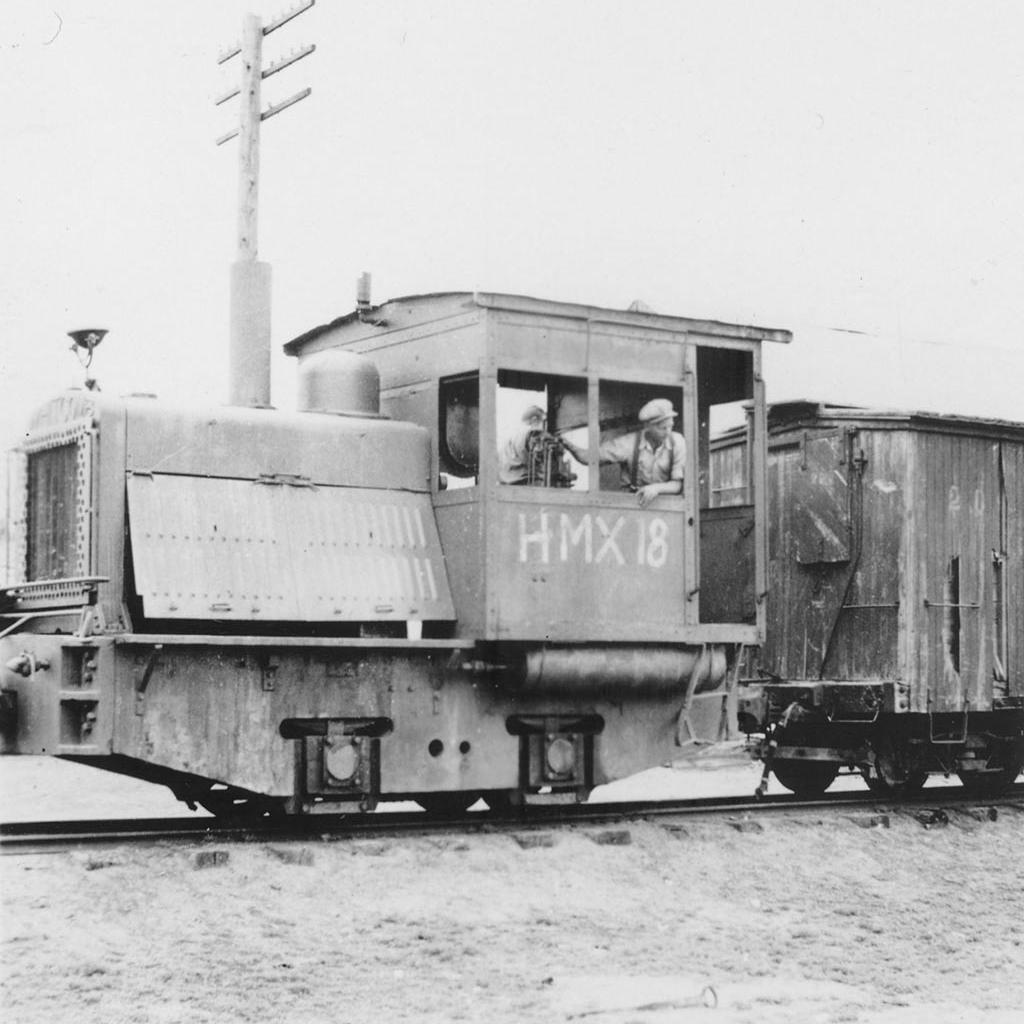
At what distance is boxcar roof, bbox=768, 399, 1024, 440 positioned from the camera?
1241cm

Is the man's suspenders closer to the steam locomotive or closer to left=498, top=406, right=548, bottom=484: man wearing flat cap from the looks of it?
the steam locomotive

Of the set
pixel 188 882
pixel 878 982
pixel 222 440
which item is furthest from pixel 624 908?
pixel 222 440

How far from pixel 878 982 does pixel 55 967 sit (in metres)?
3.62

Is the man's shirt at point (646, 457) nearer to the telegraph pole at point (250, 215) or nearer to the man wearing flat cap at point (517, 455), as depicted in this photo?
the man wearing flat cap at point (517, 455)

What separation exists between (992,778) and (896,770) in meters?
1.51

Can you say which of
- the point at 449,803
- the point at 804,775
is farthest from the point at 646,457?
the point at 804,775

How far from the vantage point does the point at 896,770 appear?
1236 cm

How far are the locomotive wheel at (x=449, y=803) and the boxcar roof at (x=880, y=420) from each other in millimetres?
4633

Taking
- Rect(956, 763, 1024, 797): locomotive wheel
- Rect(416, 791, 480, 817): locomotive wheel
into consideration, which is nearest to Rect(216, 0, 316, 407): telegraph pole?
Rect(416, 791, 480, 817): locomotive wheel

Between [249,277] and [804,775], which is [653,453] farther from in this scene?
[249,277]

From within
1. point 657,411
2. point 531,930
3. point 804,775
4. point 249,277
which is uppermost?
point 249,277

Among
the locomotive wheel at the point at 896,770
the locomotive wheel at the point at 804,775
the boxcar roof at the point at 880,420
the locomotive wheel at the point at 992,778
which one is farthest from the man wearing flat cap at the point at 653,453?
the locomotive wheel at the point at 992,778

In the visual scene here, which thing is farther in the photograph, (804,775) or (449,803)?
(804,775)

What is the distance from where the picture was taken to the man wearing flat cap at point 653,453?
1032cm
